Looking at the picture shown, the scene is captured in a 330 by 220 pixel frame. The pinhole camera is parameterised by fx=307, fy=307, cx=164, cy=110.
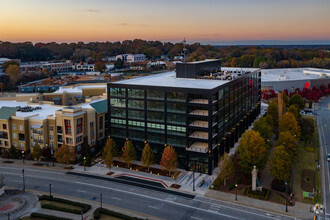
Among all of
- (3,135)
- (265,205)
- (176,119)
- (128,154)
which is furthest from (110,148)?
(265,205)

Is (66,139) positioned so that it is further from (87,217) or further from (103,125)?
(87,217)

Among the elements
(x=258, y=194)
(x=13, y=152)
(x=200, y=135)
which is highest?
(x=200, y=135)

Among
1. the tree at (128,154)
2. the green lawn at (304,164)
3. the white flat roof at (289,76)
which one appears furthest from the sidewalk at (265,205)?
Answer: the white flat roof at (289,76)

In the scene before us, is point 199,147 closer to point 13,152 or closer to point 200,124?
point 200,124

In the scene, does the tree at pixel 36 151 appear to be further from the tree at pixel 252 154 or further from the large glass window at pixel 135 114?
the tree at pixel 252 154

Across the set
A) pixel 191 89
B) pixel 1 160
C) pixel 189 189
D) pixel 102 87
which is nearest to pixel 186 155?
pixel 189 189

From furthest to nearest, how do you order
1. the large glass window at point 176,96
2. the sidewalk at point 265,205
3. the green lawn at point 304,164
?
the large glass window at point 176,96, the green lawn at point 304,164, the sidewalk at point 265,205
